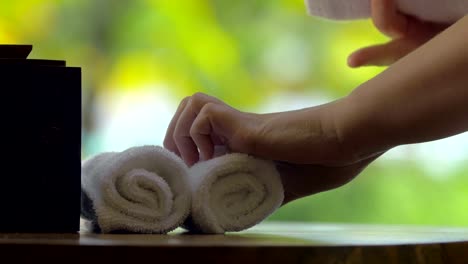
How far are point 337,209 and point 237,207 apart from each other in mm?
1736

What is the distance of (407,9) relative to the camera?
3.57 ft

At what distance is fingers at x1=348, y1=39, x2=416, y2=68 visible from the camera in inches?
44.9

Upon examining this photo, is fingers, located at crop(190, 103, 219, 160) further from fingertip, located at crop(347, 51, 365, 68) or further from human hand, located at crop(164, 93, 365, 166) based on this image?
fingertip, located at crop(347, 51, 365, 68)

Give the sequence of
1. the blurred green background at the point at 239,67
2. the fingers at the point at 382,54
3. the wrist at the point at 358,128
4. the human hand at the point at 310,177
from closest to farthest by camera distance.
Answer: the wrist at the point at 358,128 → the human hand at the point at 310,177 → the fingers at the point at 382,54 → the blurred green background at the point at 239,67

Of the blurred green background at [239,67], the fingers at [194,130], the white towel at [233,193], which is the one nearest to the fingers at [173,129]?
the fingers at [194,130]

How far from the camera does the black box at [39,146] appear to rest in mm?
781

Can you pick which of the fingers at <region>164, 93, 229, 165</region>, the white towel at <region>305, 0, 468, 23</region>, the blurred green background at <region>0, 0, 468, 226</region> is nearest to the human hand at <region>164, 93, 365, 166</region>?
the fingers at <region>164, 93, 229, 165</region>

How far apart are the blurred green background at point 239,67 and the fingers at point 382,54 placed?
4.41 ft

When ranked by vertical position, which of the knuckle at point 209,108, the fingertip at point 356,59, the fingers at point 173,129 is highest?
the fingertip at point 356,59

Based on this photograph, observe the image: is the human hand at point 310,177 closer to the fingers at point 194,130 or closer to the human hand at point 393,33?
the fingers at point 194,130

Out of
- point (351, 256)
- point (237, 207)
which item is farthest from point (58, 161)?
point (351, 256)

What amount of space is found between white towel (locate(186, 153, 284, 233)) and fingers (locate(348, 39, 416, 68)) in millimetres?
363

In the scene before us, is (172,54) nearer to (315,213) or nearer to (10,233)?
(315,213)

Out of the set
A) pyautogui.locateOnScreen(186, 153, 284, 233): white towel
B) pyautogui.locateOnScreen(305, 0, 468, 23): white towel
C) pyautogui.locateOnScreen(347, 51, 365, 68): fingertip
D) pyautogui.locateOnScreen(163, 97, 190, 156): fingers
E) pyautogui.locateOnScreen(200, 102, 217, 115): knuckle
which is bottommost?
pyautogui.locateOnScreen(186, 153, 284, 233): white towel
